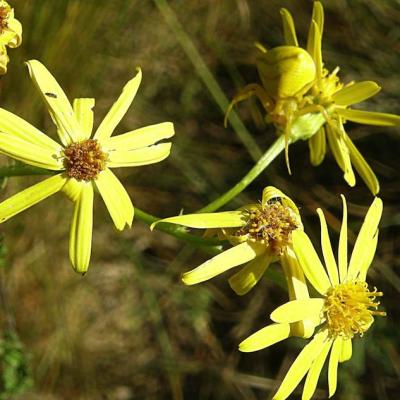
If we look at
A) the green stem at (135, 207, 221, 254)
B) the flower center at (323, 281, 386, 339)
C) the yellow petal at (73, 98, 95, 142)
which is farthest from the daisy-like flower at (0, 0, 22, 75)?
Answer: the flower center at (323, 281, 386, 339)

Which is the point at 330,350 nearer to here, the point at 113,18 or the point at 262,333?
the point at 262,333

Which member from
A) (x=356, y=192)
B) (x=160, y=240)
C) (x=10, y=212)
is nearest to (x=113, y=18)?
(x=160, y=240)

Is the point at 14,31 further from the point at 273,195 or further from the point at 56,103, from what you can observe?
the point at 273,195

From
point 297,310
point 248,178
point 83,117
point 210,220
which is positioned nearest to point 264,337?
point 297,310

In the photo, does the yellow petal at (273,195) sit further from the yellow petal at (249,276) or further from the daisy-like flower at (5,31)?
the daisy-like flower at (5,31)

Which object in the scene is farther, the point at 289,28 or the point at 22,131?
the point at 289,28

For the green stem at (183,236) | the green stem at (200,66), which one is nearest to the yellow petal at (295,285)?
the green stem at (183,236)
